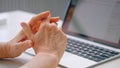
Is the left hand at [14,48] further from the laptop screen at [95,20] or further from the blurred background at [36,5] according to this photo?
the blurred background at [36,5]

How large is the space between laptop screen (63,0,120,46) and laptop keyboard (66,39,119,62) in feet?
0.21

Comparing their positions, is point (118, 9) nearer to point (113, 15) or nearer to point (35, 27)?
point (113, 15)

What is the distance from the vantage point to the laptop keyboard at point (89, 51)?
78cm

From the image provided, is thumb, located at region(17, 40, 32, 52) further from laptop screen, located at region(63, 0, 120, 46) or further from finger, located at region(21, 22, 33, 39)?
laptop screen, located at region(63, 0, 120, 46)

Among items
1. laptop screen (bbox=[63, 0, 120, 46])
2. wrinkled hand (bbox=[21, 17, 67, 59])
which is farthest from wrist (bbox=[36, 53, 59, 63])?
laptop screen (bbox=[63, 0, 120, 46])

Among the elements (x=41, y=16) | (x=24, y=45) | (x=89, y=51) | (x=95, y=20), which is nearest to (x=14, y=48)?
(x=24, y=45)

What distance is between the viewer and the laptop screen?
894 mm

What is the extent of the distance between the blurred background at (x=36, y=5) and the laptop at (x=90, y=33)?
0.85m

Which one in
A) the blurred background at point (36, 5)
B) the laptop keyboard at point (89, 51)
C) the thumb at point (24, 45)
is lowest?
the blurred background at point (36, 5)

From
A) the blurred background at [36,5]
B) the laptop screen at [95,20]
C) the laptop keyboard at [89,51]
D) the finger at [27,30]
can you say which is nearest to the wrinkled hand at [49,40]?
the finger at [27,30]

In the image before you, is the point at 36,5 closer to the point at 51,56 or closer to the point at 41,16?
the point at 41,16

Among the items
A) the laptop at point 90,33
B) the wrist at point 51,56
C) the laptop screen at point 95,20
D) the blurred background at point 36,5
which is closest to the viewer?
the wrist at point 51,56

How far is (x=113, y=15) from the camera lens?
35.7 inches

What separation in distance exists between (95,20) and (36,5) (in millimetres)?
1212
